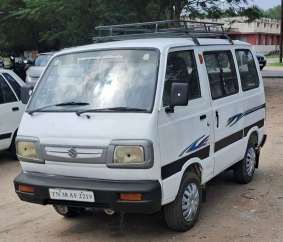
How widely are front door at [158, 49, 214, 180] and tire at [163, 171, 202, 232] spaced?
0.23 m

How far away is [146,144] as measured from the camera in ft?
16.5

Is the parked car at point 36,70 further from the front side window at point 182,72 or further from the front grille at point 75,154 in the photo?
the front grille at point 75,154

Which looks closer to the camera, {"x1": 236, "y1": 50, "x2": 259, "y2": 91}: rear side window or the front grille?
the front grille

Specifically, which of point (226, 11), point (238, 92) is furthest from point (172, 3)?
point (238, 92)

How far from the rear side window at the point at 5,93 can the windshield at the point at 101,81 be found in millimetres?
3903

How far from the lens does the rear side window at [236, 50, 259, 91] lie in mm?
7520

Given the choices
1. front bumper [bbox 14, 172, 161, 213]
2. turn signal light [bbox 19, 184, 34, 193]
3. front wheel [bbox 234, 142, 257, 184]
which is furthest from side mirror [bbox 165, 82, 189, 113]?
front wheel [bbox 234, 142, 257, 184]

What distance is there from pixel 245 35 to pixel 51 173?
75.1m

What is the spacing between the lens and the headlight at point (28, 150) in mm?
5480

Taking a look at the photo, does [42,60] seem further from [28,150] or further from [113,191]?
[113,191]

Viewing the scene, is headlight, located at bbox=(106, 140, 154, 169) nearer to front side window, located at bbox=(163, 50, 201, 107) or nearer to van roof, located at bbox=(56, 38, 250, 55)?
front side window, located at bbox=(163, 50, 201, 107)

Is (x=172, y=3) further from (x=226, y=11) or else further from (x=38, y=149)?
(x=38, y=149)

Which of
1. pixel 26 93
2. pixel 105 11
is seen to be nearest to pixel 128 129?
pixel 26 93

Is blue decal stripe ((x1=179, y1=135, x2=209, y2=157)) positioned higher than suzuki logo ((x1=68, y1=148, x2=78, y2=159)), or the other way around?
suzuki logo ((x1=68, y1=148, x2=78, y2=159))
